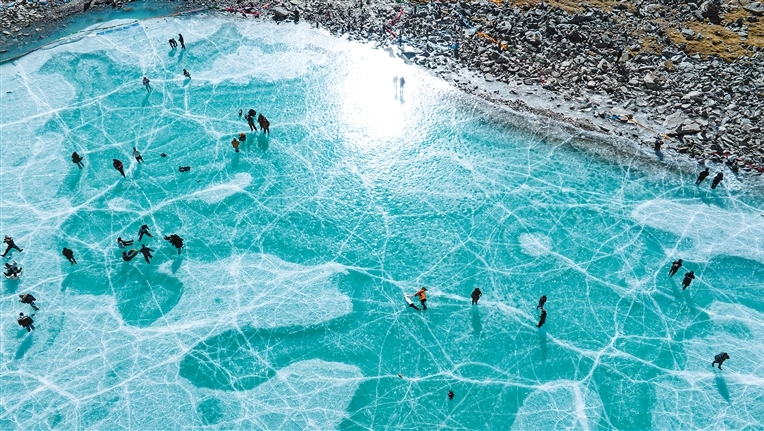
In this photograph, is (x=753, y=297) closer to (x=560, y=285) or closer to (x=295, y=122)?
(x=560, y=285)

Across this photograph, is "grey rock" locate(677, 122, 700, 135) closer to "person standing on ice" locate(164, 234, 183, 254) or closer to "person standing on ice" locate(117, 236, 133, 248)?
"person standing on ice" locate(164, 234, 183, 254)

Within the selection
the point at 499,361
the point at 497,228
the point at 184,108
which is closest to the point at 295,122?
the point at 184,108

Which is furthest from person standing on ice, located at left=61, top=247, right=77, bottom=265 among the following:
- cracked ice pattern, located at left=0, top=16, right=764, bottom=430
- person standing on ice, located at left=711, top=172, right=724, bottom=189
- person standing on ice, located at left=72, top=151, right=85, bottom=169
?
person standing on ice, located at left=711, top=172, right=724, bottom=189

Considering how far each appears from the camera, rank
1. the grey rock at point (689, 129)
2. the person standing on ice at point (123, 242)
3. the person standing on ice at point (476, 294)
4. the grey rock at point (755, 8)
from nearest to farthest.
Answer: the person standing on ice at point (476, 294)
the person standing on ice at point (123, 242)
the grey rock at point (689, 129)
the grey rock at point (755, 8)

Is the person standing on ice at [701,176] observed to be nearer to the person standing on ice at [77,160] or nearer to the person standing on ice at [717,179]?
the person standing on ice at [717,179]

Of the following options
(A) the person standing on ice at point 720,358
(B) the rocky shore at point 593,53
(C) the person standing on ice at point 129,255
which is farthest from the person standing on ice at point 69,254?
(A) the person standing on ice at point 720,358

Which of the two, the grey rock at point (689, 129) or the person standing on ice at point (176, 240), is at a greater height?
the grey rock at point (689, 129)
